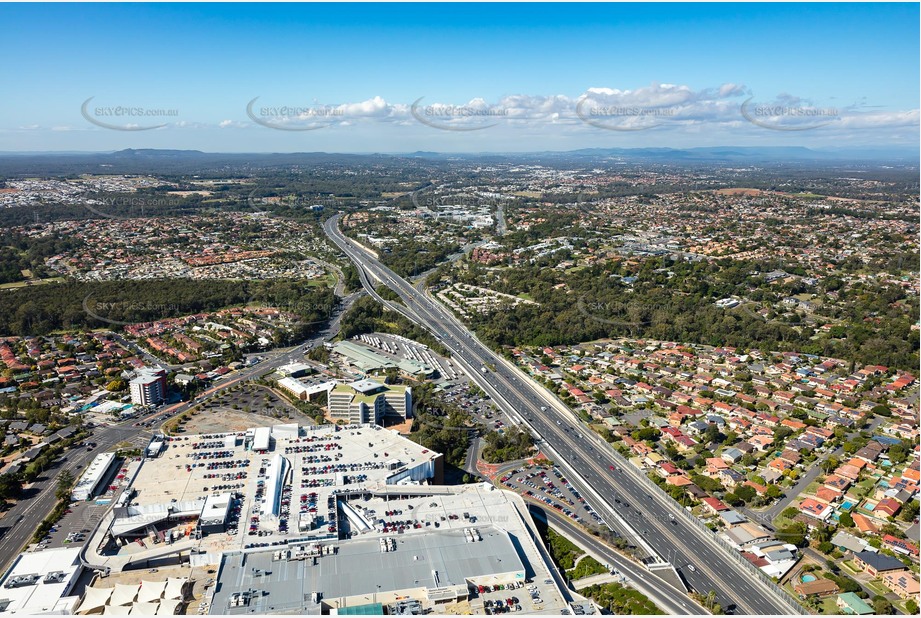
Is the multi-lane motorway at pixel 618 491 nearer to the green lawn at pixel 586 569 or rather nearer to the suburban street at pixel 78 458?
the green lawn at pixel 586 569

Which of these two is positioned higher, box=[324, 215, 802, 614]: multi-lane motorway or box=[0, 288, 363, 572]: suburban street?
box=[0, 288, 363, 572]: suburban street

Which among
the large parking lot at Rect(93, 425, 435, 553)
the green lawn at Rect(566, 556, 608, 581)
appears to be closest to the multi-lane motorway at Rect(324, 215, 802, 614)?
the green lawn at Rect(566, 556, 608, 581)

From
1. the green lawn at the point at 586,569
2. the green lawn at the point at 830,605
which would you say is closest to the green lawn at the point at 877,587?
the green lawn at the point at 830,605

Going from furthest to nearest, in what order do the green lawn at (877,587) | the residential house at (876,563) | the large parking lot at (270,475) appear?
1. the residential house at (876,563)
2. the large parking lot at (270,475)
3. the green lawn at (877,587)

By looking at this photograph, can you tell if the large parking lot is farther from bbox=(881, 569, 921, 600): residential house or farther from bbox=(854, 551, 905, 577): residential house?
bbox=(881, 569, 921, 600): residential house

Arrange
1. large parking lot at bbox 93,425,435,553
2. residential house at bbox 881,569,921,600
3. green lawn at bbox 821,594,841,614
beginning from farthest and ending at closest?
large parking lot at bbox 93,425,435,553 < residential house at bbox 881,569,921,600 < green lawn at bbox 821,594,841,614

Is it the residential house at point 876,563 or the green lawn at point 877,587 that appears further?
the residential house at point 876,563

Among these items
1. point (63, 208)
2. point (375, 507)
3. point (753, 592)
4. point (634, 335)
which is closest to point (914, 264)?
point (634, 335)

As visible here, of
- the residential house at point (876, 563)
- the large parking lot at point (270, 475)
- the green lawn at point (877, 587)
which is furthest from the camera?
the residential house at point (876, 563)

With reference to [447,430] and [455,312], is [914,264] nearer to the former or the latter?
[455,312]

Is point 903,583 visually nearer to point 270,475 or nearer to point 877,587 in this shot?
point 877,587

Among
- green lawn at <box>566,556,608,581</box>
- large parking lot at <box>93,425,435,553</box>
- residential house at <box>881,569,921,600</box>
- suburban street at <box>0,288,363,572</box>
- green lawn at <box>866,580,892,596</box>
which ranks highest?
large parking lot at <box>93,425,435,553</box>
